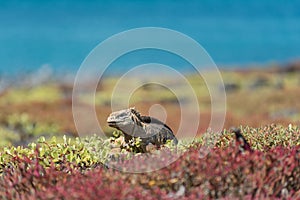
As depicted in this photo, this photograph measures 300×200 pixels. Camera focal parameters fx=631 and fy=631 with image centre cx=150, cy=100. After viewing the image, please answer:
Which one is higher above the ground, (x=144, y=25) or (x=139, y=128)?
(x=144, y=25)

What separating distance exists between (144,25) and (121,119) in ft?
414

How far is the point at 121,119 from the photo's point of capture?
7879mm

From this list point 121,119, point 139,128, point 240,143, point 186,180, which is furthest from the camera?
point 139,128

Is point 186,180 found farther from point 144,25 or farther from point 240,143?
point 144,25

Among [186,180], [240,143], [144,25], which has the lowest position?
[186,180]

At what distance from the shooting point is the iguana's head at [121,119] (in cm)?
783

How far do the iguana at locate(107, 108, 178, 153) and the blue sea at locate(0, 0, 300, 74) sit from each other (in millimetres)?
75803

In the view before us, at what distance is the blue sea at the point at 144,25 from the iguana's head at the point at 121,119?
249ft

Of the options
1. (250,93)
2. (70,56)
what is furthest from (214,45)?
(250,93)

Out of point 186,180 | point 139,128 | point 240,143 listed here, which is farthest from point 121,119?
point 186,180

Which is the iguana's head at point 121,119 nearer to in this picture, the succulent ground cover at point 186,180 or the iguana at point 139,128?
the iguana at point 139,128

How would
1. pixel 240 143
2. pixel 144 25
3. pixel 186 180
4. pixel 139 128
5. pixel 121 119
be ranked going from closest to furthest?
pixel 186 180 < pixel 240 143 < pixel 121 119 < pixel 139 128 < pixel 144 25

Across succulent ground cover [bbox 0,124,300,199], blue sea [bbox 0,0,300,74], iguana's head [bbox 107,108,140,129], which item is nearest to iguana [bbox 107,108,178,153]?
iguana's head [bbox 107,108,140,129]

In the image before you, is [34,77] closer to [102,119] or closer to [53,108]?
[53,108]
